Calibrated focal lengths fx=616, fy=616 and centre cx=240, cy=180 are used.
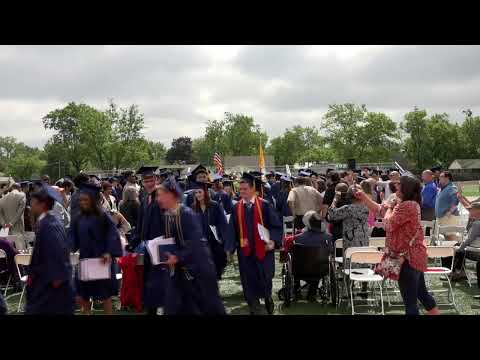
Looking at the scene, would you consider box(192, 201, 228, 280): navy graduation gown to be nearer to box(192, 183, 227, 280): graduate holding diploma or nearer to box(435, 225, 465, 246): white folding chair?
box(192, 183, 227, 280): graduate holding diploma

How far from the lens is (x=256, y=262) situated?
25.4 ft

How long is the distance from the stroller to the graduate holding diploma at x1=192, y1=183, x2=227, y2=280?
931 mm

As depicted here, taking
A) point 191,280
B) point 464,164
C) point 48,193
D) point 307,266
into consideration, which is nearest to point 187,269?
point 191,280

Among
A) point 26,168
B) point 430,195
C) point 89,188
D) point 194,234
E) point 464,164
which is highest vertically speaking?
point 26,168

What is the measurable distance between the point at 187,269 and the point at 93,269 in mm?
1586

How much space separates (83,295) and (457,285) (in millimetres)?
5874

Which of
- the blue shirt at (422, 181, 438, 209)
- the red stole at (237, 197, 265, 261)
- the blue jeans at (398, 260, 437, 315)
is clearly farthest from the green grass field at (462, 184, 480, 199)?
the blue jeans at (398, 260, 437, 315)

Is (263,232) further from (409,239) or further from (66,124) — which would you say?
(66,124)

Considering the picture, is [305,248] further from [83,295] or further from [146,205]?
[83,295]

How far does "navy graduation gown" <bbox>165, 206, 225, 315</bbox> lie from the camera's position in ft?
18.6

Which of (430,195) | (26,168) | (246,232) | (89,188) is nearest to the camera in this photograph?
(89,188)
